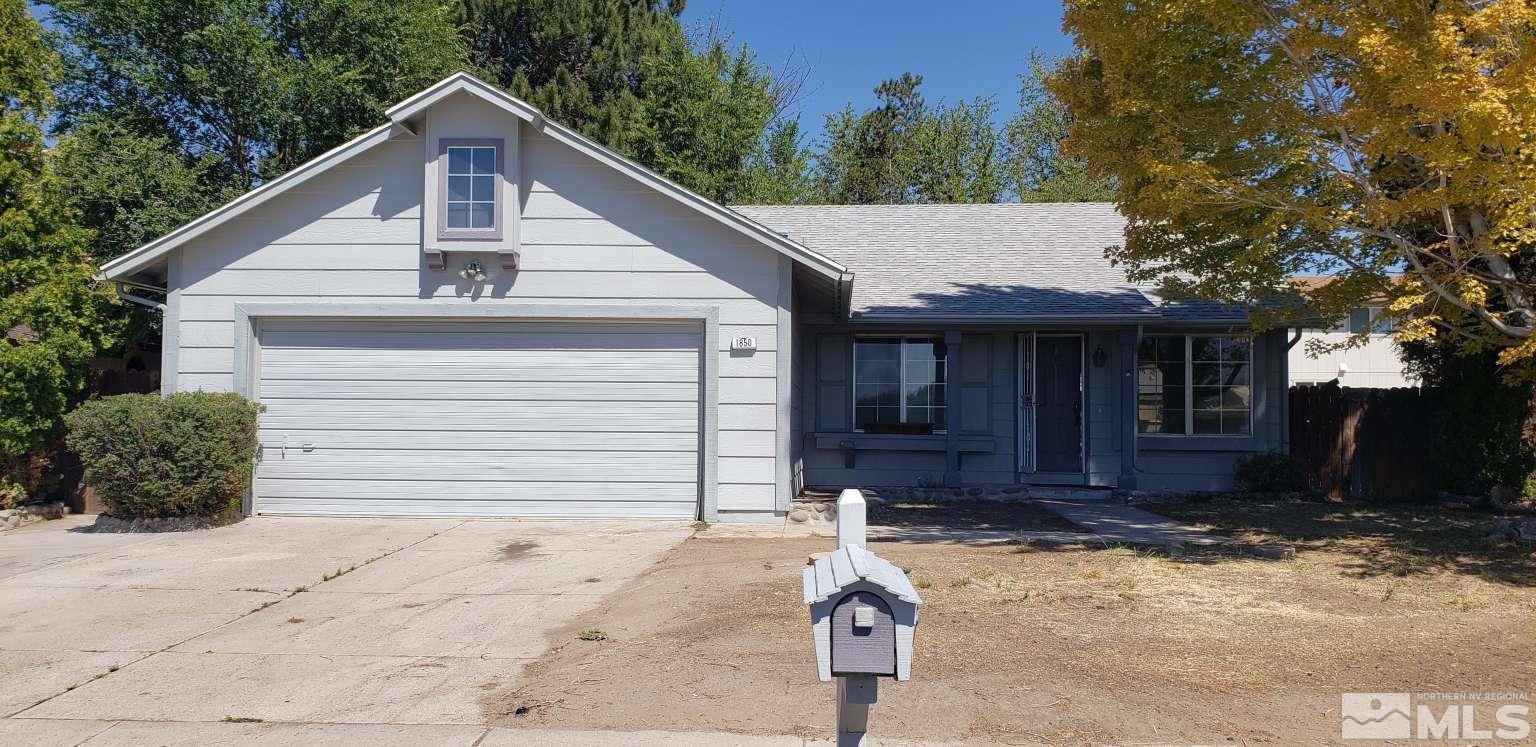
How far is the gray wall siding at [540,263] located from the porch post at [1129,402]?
5.54m

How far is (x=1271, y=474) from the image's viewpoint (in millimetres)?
14523

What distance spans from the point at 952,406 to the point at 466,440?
20.9 feet

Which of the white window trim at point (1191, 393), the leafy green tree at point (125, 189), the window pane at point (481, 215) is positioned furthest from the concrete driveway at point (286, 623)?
the leafy green tree at point (125, 189)

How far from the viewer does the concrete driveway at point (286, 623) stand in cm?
511

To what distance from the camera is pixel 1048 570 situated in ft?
28.1

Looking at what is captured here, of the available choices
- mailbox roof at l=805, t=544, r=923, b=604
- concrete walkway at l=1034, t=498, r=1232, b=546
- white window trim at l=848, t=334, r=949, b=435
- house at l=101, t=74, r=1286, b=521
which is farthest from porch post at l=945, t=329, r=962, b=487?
mailbox roof at l=805, t=544, r=923, b=604

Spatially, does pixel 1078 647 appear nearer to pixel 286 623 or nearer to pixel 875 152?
pixel 286 623

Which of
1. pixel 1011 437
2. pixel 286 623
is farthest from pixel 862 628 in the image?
pixel 1011 437

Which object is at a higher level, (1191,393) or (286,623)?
(1191,393)

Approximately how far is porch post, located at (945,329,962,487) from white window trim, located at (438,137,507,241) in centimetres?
608

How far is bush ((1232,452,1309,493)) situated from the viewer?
572 inches

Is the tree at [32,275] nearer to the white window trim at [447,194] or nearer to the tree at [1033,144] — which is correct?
the white window trim at [447,194]

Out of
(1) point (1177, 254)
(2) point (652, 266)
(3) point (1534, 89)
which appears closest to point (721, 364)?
(2) point (652, 266)

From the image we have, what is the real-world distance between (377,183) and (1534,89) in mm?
10719
